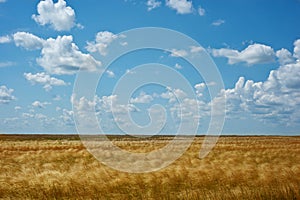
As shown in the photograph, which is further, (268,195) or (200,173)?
(200,173)

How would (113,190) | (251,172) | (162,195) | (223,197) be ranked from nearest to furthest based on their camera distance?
(223,197) → (162,195) → (113,190) → (251,172)

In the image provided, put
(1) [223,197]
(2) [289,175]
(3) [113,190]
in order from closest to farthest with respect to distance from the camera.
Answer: (1) [223,197]
(3) [113,190]
(2) [289,175]

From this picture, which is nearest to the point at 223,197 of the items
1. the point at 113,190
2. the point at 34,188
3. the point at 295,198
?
the point at 295,198

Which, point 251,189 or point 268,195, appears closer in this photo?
point 268,195

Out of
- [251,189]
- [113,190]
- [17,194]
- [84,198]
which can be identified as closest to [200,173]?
[251,189]

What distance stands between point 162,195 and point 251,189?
268 centimetres

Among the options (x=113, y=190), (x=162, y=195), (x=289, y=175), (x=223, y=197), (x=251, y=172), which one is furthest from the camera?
(x=251, y=172)

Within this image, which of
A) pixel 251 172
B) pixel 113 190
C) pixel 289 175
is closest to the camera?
pixel 113 190

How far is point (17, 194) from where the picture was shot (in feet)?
37.1

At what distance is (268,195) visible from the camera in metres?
10.6

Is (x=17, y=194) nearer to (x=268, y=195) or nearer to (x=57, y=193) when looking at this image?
(x=57, y=193)

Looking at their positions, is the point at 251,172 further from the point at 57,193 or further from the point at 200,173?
the point at 57,193

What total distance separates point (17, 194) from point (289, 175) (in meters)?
8.77

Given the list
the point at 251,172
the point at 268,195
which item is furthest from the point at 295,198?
the point at 251,172
